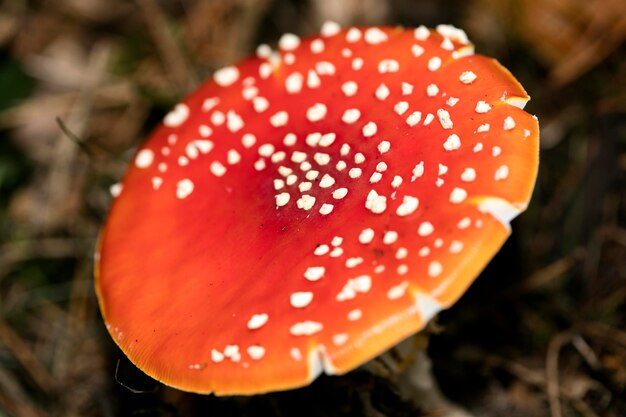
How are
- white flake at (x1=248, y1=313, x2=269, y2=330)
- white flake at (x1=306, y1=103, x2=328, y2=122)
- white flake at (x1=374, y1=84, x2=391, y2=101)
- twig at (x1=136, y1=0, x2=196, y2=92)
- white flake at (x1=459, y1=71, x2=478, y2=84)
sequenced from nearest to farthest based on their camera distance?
white flake at (x1=248, y1=313, x2=269, y2=330) < white flake at (x1=459, y1=71, x2=478, y2=84) < white flake at (x1=374, y1=84, x2=391, y2=101) < white flake at (x1=306, y1=103, x2=328, y2=122) < twig at (x1=136, y1=0, x2=196, y2=92)

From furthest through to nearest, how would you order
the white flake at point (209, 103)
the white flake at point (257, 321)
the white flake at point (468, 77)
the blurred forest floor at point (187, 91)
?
the blurred forest floor at point (187, 91)
the white flake at point (209, 103)
the white flake at point (468, 77)
the white flake at point (257, 321)

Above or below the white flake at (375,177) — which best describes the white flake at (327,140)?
below

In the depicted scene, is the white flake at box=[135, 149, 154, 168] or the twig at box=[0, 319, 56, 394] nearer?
the white flake at box=[135, 149, 154, 168]

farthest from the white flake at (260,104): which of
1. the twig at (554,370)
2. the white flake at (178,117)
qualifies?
the twig at (554,370)

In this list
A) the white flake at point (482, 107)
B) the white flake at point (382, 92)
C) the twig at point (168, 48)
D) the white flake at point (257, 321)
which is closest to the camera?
the white flake at point (257, 321)

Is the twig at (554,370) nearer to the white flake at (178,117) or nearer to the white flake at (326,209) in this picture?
the white flake at (326,209)

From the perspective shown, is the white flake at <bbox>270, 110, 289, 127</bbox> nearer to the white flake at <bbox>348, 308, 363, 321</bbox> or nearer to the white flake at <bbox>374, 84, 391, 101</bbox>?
the white flake at <bbox>374, 84, 391, 101</bbox>

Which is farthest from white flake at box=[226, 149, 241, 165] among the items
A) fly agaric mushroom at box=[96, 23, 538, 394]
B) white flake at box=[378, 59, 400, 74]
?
white flake at box=[378, 59, 400, 74]
